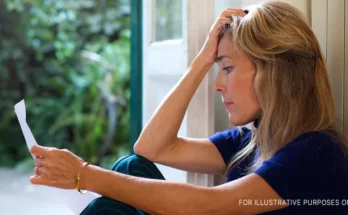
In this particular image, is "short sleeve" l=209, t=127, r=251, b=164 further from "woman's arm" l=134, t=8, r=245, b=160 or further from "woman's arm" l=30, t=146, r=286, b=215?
"woman's arm" l=30, t=146, r=286, b=215

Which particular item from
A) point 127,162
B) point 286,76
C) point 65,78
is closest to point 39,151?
point 127,162

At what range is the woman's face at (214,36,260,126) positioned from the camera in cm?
116

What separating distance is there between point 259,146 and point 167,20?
638mm

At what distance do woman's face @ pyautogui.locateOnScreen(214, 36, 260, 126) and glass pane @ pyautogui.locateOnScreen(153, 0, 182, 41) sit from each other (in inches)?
14.4

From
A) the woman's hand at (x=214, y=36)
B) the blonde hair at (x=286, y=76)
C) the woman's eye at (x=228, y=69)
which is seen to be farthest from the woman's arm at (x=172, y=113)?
the blonde hair at (x=286, y=76)

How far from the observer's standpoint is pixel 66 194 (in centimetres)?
117

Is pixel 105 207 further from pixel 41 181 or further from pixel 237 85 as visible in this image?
pixel 237 85

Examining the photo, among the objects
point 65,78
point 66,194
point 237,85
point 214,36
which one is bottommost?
Answer: point 65,78

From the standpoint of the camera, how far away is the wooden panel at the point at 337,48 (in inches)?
48.7

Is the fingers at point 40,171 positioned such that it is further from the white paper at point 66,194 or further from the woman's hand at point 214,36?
the woman's hand at point 214,36

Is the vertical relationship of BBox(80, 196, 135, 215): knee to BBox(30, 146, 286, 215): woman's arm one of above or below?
below

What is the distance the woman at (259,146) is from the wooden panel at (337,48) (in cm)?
13

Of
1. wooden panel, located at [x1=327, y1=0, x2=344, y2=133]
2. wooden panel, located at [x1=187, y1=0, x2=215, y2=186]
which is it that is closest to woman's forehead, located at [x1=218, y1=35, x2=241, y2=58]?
wooden panel, located at [x1=187, y1=0, x2=215, y2=186]

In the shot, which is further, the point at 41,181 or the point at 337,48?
the point at 337,48
